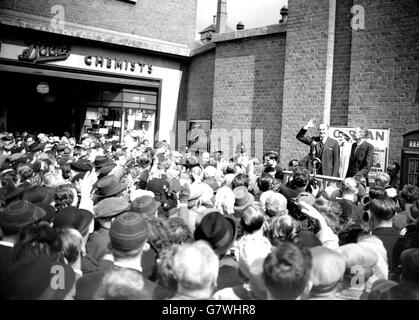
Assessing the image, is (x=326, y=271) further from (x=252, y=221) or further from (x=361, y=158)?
(x=361, y=158)

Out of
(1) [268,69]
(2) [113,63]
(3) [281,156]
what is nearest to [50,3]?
(2) [113,63]

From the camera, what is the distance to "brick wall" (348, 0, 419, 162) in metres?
8.91

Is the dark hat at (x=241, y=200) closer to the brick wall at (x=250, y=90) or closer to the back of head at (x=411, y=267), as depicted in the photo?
the back of head at (x=411, y=267)

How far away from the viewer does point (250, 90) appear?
1281 cm

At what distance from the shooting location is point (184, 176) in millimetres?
6598

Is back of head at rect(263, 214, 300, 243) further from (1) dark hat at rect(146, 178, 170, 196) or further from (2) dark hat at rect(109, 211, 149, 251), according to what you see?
(1) dark hat at rect(146, 178, 170, 196)

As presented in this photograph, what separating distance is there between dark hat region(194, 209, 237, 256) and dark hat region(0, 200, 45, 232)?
150 cm

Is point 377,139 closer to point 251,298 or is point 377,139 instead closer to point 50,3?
point 251,298

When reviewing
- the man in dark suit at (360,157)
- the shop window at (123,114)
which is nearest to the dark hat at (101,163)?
the man in dark suit at (360,157)

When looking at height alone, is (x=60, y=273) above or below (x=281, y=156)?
below

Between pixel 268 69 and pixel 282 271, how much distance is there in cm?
1065

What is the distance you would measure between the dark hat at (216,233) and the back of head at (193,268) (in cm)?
67

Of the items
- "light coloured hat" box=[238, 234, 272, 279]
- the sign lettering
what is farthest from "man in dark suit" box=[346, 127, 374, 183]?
the sign lettering

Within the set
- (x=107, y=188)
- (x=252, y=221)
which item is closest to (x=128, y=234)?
(x=252, y=221)
